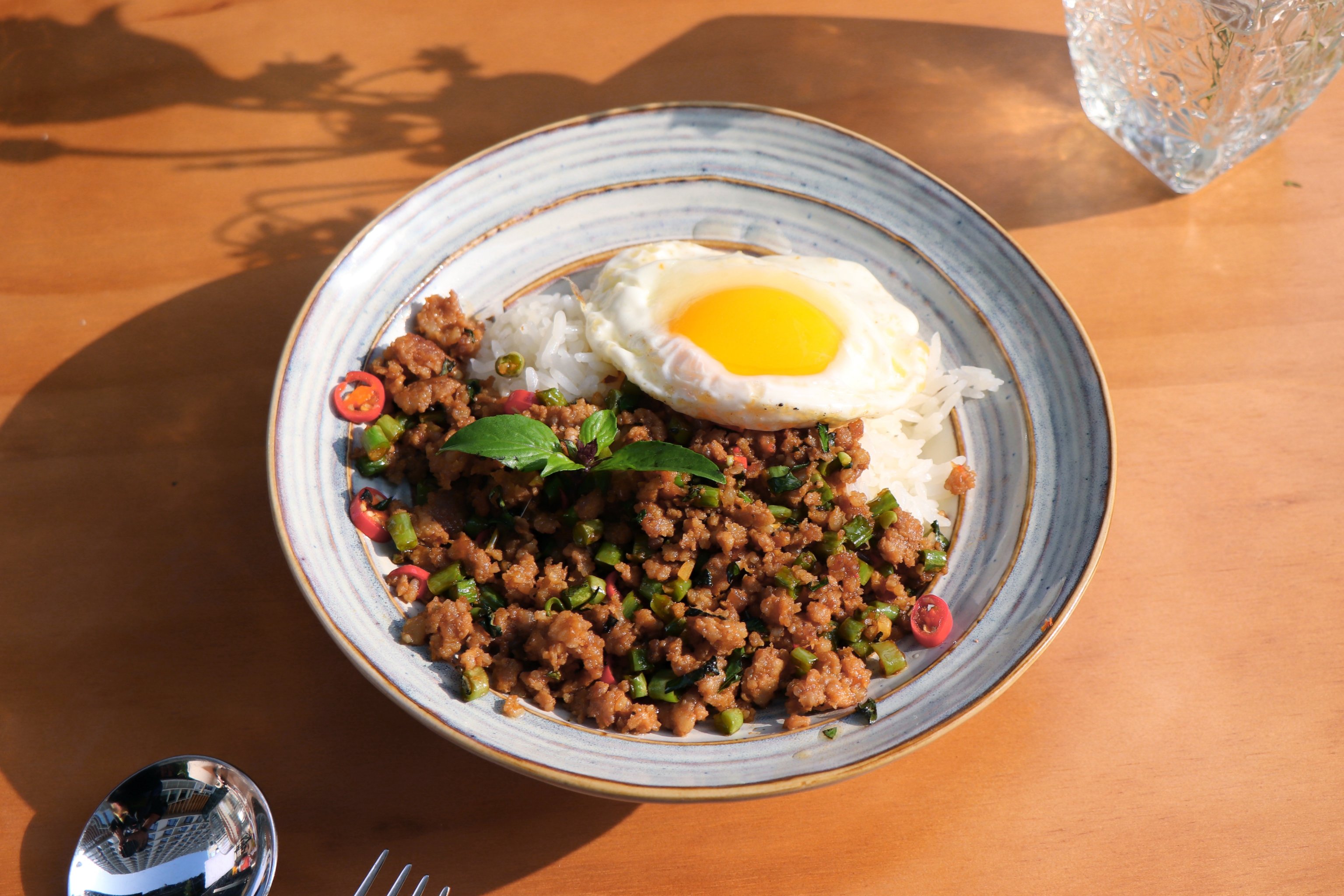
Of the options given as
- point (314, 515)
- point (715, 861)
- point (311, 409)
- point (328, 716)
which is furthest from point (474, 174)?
point (715, 861)

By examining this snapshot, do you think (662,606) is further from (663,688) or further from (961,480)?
(961,480)

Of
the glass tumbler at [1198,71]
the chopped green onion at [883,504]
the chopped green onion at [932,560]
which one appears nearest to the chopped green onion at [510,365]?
the chopped green onion at [883,504]

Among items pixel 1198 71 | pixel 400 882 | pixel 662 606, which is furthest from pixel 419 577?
pixel 1198 71

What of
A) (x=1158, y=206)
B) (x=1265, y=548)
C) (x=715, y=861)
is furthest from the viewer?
(x=1158, y=206)

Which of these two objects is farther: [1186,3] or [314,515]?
[1186,3]

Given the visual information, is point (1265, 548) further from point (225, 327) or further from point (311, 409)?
point (225, 327)

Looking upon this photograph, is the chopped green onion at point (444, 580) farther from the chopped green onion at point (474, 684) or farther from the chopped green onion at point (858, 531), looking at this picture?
the chopped green onion at point (858, 531)

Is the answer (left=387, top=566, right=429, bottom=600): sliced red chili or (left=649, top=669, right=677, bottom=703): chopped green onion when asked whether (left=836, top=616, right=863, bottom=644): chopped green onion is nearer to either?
(left=649, top=669, right=677, bottom=703): chopped green onion
